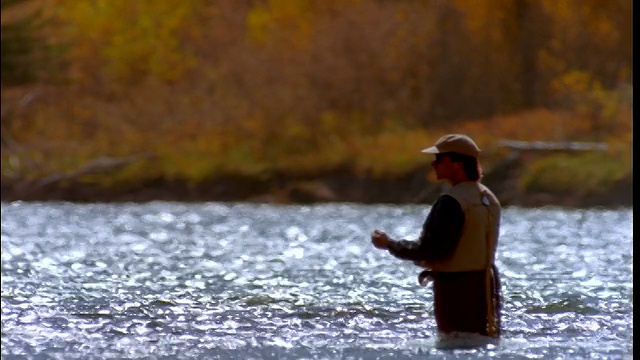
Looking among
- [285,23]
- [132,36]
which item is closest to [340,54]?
[285,23]

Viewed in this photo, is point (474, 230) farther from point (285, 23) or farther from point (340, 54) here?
point (285, 23)

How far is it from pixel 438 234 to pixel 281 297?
13.1ft

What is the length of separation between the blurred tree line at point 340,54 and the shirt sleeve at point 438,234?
33.4 metres

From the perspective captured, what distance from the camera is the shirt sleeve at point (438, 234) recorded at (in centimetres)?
628

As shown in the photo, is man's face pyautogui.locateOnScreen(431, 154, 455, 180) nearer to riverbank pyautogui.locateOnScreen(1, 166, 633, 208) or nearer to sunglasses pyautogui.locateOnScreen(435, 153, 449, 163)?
sunglasses pyautogui.locateOnScreen(435, 153, 449, 163)

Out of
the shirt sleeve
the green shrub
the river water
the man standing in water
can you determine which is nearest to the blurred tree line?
the green shrub

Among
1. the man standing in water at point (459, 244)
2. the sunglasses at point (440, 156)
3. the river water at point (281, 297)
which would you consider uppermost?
the sunglasses at point (440, 156)

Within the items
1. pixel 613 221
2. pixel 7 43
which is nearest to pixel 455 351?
pixel 613 221

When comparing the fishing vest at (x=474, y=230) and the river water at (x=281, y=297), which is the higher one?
the fishing vest at (x=474, y=230)

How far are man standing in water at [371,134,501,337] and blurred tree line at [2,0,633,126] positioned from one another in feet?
109

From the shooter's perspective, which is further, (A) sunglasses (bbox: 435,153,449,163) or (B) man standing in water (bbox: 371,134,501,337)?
(A) sunglasses (bbox: 435,153,449,163)

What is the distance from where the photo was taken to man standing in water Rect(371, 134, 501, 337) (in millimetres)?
6297

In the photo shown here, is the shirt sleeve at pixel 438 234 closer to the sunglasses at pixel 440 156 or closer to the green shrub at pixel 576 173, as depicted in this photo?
the sunglasses at pixel 440 156

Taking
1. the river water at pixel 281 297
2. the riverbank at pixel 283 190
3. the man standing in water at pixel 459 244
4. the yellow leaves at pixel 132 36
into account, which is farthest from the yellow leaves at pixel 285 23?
the man standing in water at pixel 459 244
